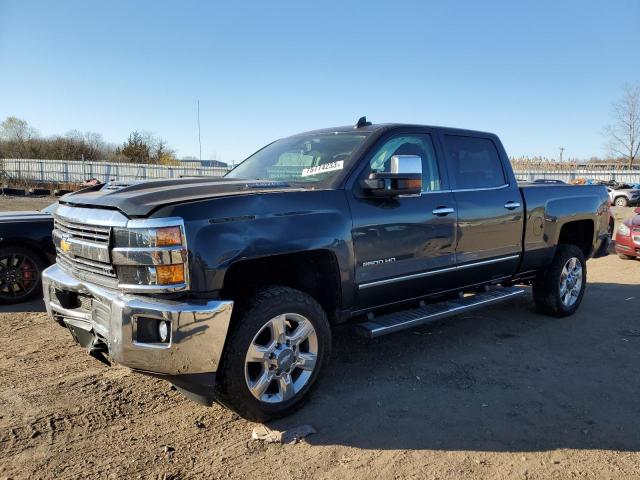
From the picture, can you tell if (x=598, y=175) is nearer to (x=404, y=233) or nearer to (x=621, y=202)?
(x=621, y=202)

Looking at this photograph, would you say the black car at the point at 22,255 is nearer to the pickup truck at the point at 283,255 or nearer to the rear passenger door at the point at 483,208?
the pickup truck at the point at 283,255

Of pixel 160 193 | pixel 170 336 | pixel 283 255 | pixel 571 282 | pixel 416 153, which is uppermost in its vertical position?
pixel 416 153

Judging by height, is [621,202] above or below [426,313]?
above

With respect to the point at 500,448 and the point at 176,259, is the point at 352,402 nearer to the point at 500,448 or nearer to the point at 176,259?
the point at 500,448

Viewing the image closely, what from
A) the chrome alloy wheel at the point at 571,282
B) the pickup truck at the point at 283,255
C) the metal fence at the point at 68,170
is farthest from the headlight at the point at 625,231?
the metal fence at the point at 68,170

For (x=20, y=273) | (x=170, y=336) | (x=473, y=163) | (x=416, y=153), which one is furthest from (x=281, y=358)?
(x=20, y=273)

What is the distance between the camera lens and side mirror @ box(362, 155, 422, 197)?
3461 millimetres

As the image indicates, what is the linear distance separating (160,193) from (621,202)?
108ft

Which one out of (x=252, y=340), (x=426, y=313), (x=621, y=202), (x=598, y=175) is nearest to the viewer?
(x=252, y=340)

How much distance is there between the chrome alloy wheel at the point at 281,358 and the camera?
3.05m

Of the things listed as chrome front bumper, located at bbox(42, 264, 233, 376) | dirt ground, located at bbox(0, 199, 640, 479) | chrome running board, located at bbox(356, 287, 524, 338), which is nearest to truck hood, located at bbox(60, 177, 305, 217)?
chrome front bumper, located at bbox(42, 264, 233, 376)

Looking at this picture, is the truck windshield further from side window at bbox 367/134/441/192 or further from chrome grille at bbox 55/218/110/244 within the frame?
chrome grille at bbox 55/218/110/244

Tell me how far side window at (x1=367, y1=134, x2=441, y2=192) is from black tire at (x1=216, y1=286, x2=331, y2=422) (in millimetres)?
1297

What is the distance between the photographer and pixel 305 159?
163 inches
